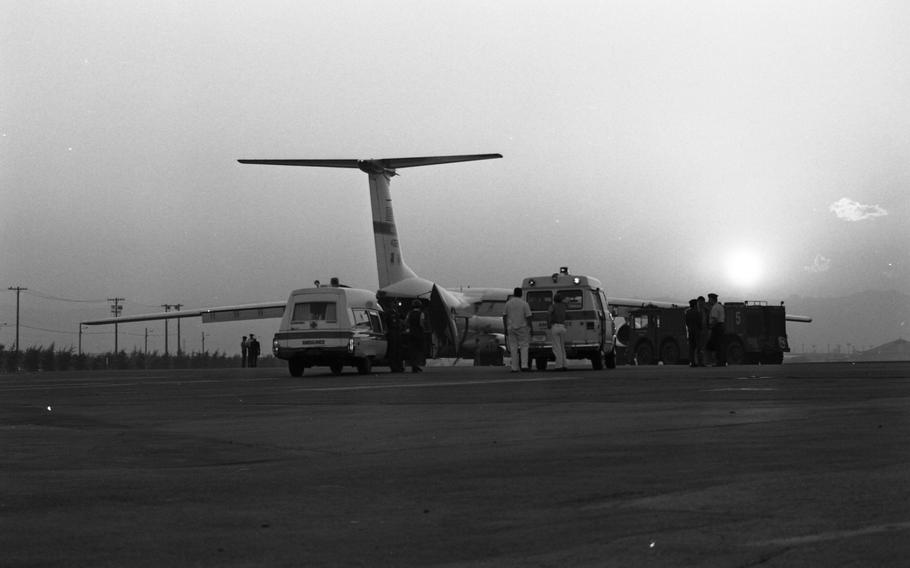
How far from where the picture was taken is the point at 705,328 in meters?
34.3

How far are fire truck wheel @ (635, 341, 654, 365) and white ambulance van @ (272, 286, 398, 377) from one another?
19.4 metres

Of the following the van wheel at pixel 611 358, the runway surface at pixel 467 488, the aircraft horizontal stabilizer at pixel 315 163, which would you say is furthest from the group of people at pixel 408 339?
the runway surface at pixel 467 488

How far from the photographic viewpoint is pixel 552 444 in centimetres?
827

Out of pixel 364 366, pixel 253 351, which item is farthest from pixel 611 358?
pixel 253 351

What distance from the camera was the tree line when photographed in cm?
5894

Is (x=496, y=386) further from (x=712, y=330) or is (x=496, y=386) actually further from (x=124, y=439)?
(x=712, y=330)

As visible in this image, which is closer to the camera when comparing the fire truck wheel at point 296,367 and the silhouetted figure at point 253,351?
the fire truck wheel at point 296,367

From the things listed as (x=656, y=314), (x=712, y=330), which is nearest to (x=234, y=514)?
(x=712, y=330)

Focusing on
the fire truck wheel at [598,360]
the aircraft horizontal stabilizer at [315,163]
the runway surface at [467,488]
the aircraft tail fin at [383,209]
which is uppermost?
the aircraft horizontal stabilizer at [315,163]

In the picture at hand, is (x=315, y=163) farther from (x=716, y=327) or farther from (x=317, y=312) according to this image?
(x=716, y=327)

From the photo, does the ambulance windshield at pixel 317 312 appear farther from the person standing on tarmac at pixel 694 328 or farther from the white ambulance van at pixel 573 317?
the person standing on tarmac at pixel 694 328

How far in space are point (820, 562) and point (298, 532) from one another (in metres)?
1.77

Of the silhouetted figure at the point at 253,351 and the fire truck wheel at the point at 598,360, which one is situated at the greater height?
the silhouetted figure at the point at 253,351

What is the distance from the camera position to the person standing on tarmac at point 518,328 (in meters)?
28.2
